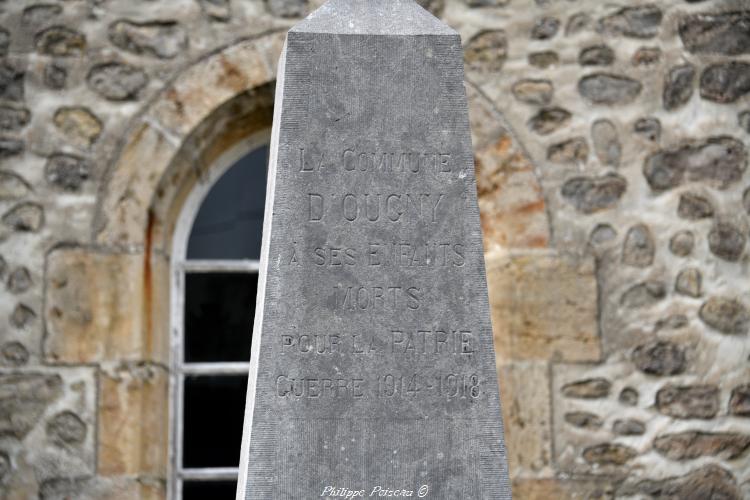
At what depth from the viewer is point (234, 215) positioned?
19.2 feet

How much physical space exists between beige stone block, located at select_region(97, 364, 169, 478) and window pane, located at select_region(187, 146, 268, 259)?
26.6 inches

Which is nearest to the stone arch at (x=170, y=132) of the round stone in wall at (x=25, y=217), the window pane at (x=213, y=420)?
the round stone in wall at (x=25, y=217)

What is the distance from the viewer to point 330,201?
3.68 metres

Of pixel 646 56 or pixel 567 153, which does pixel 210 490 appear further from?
pixel 646 56

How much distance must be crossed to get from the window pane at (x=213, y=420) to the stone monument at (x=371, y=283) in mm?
1996

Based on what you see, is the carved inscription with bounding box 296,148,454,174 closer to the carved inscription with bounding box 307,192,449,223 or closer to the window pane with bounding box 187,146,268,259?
the carved inscription with bounding box 307,192,449,223

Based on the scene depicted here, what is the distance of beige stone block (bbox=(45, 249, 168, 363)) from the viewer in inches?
208

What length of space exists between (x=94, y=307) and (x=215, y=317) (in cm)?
61

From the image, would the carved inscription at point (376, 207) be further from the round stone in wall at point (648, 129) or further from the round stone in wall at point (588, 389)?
the round stone in wall at point (648, 129)

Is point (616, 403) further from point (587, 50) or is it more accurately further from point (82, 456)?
point (82, 456)

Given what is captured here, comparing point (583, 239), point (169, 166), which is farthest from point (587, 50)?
point (169, 166)

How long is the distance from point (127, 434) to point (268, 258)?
6.29 feet

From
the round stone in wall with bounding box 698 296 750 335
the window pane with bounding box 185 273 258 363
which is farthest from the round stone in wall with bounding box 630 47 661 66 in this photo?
the window pane with bounding box 185 273 258 363

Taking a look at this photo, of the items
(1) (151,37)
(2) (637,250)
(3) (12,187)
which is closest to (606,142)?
(2) (637,250)
